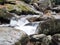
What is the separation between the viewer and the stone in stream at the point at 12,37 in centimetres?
→ 695

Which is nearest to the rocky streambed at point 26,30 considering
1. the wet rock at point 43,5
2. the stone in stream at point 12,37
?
the stone in stream at point 12,37

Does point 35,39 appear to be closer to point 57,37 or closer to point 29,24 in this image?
point 57,37

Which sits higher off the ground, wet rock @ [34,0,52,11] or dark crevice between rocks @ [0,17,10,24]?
dark crevice between rocks @ [0,17,10,24]

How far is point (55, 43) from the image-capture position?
8445 mm

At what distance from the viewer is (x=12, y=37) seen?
7250 mm

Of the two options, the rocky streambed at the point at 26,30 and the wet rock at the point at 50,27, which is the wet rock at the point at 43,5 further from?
the wet rock at the point at 50,27

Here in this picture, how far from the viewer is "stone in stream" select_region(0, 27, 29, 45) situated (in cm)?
695

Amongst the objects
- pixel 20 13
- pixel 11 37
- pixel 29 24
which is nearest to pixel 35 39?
pixel 11 37

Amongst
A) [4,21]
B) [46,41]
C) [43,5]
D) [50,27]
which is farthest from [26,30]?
[43,5]

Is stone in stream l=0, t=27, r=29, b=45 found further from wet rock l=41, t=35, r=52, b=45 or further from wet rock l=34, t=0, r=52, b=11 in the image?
wet rock l=34, t=0, r=52, b=11

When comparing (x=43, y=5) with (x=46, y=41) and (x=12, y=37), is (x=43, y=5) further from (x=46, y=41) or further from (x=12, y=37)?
(x=12, y=37)

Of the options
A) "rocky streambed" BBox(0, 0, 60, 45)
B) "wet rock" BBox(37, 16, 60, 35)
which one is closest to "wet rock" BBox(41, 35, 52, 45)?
"rocky streambed" BBox(0, 0, 60, 45)

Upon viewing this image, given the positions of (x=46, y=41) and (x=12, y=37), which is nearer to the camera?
(x=12, y=37)

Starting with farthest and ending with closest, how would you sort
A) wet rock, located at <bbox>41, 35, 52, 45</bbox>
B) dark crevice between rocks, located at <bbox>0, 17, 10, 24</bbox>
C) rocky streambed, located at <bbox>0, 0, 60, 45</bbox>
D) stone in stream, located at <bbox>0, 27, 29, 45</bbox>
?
dark crevice between rocks, located at <bbox>0, 17, 10, 24</bbox> < wet rock, located at <bbox>41, 35, 52, 45</bbox> < rocky streambed, located at <bbox>0, 0, 60, 45</bbox> < stone in stream, located at <bbox>0, 27, 29, 45</bbox>
